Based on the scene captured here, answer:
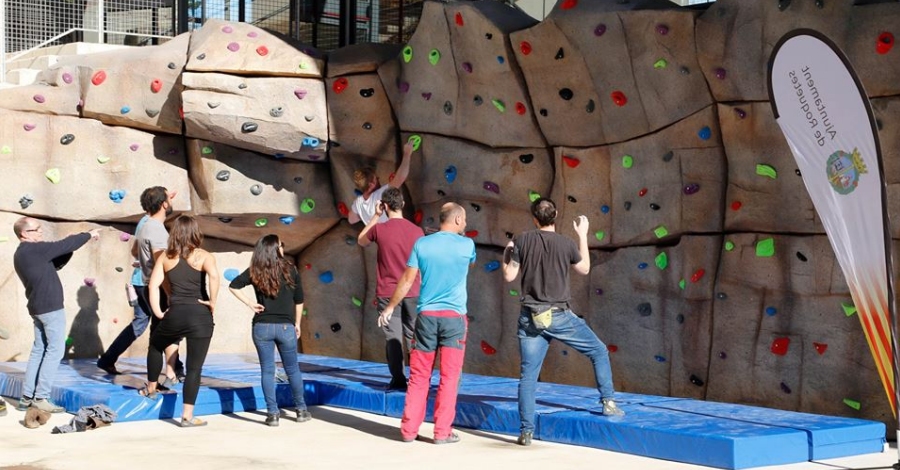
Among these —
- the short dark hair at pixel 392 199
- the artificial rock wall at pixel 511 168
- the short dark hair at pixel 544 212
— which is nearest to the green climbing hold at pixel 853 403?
the artificial rock wall at pixel 511 168

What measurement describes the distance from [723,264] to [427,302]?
274cm

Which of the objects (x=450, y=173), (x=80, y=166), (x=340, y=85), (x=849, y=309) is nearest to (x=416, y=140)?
(x=450, y=173)

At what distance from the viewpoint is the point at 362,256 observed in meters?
12.7

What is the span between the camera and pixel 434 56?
11547 millimetres

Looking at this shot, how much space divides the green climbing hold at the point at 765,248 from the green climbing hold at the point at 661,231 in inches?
34.5

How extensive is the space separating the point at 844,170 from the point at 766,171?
7.43 feet

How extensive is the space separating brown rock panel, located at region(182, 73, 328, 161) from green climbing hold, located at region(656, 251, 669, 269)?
372cm

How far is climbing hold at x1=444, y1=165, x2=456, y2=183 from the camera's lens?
11.6 m

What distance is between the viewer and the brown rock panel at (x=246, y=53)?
465 inches

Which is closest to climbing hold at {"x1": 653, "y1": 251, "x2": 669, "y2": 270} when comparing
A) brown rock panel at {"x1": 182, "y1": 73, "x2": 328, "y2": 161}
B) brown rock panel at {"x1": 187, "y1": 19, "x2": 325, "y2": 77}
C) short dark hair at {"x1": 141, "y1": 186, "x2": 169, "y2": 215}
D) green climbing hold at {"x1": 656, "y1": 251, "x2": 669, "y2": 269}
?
green climbing hold at {"x1": 656, "y1": 251, "x2": 669, "y2": 269}

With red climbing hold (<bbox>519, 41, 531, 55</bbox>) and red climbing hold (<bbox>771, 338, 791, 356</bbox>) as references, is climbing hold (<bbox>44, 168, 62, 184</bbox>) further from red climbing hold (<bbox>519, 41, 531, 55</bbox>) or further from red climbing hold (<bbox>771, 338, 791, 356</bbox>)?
red climbing hold (<bbox>771, 338, 791, 356</bbox>)

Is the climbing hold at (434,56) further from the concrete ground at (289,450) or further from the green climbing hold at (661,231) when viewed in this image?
the concrete ground at (289,450)

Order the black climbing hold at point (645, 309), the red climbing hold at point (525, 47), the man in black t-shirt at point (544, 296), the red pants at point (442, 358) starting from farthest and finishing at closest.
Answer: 1. the red climbing hold at point (525, 47)
2. the black climbing hold at point (645, 309)
3. the red pants at point (442, 358)
4. the man in black t-shirt at point (544, 296)

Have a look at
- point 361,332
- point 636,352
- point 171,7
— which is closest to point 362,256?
point 361,332
